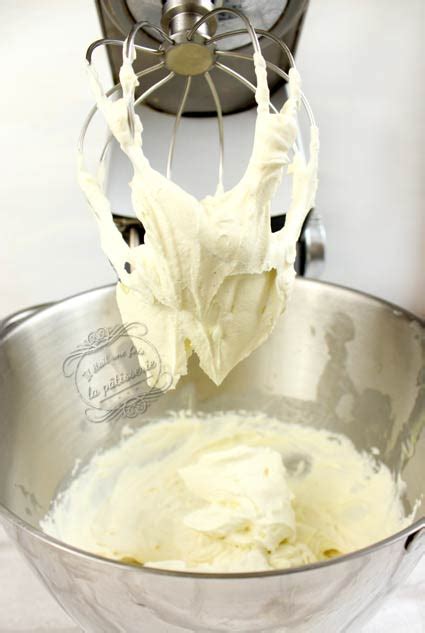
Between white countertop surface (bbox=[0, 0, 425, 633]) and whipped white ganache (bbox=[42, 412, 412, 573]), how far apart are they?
0.36 m

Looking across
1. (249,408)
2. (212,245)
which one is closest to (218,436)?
(249,408)

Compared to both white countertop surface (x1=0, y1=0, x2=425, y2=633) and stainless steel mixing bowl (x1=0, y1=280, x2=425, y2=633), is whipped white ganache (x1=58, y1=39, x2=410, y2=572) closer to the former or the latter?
stainless steel mixing bowl (x1=0, y1=280, x2=425, y2=633)

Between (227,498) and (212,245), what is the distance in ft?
1.01

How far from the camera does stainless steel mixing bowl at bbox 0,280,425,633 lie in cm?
40

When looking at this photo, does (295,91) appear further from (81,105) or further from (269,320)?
(81,105)

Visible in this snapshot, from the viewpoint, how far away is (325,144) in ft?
Result: 3.18

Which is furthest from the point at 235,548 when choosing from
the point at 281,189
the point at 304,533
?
the point at 281,189

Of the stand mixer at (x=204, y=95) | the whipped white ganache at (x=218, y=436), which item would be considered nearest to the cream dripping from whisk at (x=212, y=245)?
the whipped white ganache at (x=218, y=436)

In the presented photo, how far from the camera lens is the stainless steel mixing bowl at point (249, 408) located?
0.40 m

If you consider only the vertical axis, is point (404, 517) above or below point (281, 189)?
below

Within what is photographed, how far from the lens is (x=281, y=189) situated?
713mm

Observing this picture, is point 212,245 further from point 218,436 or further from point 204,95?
point 218,436

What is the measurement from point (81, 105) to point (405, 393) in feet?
2.05

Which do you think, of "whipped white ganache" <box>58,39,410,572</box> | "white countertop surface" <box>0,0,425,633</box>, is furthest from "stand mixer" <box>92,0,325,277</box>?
"white countertop surface" <box>0,0,425,633</box>
